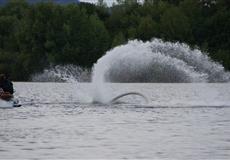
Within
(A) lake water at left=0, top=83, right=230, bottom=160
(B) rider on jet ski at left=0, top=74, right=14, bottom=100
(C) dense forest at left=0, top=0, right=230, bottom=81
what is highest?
(C) dense forest at left=0, top=0, right=230, bottom=81

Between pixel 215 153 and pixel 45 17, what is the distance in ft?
329

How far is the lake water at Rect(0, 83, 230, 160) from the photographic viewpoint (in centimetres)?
2356

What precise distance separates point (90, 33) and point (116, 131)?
9126cm

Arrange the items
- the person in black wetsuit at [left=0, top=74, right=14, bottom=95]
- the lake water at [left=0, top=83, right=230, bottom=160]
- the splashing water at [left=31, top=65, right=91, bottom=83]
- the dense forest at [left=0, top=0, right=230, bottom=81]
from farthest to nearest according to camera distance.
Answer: the dense forest at [left=0, top=0, right=230, bottom=81]
the splashing water at [left=31, top=65, right=91, bottom=83]
the person in black wetsuit at [left=0, top=74, right=14, bottom=95]
the lake water at [left=0, top=83, right=230, bottom=160]

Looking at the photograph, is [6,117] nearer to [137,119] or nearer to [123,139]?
[137,119]

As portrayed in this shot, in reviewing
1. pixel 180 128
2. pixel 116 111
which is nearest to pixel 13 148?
pixel 180 128

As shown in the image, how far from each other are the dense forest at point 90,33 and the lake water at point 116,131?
70.8 meters

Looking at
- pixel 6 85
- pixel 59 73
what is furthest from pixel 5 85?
pixel 59 73

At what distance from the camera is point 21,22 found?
124000mm

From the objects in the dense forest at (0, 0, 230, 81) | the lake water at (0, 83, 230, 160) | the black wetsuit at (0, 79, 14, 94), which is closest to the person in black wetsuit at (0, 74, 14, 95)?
the black wetsuit at (0, 79, 14, 94)

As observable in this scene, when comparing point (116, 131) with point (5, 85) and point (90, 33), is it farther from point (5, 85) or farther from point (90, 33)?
point (90, 33)

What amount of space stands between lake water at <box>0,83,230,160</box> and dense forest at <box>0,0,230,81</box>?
232ft

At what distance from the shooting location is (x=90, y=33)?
12081 centimetres

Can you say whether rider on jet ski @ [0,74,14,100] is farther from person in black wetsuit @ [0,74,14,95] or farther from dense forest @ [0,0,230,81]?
dense forest @ [0,0,230,81]
